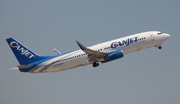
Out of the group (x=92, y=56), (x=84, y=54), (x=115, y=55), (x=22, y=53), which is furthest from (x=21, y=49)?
(x=115, y=55)

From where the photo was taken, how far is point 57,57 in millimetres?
78562

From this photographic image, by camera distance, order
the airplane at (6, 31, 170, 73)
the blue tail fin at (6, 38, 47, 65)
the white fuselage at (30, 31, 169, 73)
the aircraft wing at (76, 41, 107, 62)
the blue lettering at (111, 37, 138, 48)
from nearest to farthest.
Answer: the aircraft wing at (76, 41, 107, 62)
the airplane at (6, 31, 170, 73)
the white fuselage at (30, 31, 169, 73)
the blue lettering at (111, 37, 138, 48)
the blue tail fin at (6, 38, 47, 65)

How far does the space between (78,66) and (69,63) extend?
228 centimetres

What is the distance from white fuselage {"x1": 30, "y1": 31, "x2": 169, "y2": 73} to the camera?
7750 cm

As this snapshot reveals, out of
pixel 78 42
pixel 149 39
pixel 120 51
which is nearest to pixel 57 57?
pixel 78 42

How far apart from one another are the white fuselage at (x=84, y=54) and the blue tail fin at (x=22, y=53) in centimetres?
300

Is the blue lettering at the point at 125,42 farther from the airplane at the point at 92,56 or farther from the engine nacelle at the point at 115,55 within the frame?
the engine nacelle at the point at 115,55

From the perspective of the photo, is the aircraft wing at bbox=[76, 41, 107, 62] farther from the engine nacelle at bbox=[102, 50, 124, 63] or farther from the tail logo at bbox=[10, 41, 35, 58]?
the tail logo at bbox=[10, 41, 35, 58]

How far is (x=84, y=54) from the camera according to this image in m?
78.3

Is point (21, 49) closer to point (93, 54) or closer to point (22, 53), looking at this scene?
point (22, 53)

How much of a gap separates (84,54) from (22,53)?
46.7 ft

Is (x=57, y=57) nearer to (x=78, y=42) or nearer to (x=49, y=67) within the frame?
(x=49, y=67)

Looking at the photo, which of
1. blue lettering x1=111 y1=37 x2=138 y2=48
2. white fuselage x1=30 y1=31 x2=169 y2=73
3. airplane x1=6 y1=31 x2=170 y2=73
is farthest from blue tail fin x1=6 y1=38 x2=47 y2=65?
blue lettering x1=111 y1=37 x2=138 y2=48

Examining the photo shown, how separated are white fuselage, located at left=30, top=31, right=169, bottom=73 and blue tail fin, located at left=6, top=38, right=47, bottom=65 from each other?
300 centimetres
